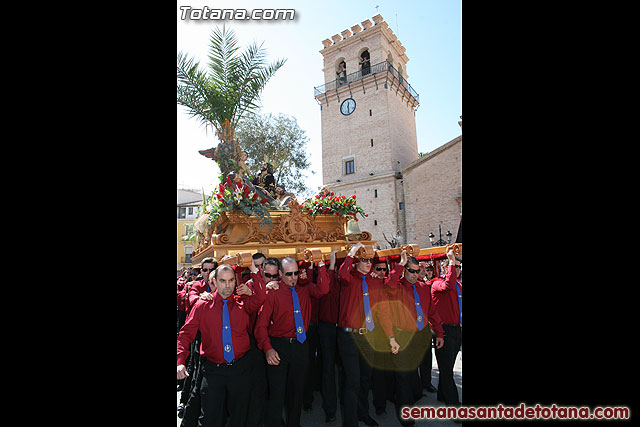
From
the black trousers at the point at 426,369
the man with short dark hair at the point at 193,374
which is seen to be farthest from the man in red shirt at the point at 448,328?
the man with short dark hair at the point at 193,374

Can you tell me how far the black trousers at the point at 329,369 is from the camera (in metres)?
4.43

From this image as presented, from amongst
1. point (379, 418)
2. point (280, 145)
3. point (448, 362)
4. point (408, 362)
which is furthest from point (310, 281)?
point (280, 145)

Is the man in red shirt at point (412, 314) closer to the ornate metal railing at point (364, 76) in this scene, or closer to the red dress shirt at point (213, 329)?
the red dress shirt at point (213, 329)

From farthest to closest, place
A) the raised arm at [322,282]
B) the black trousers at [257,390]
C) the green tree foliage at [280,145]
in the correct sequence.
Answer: the green tree foliage at [280,145]
the raised arm at [322,282]
the black trousers at [257,390]

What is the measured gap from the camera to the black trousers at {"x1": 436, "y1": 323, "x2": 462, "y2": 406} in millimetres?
4523

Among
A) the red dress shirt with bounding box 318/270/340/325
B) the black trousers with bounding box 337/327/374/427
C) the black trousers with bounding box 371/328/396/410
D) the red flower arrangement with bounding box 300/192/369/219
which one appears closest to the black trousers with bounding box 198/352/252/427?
the black trousers with bounding box 337/327/374/427

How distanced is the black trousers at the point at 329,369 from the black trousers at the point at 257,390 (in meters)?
0.99

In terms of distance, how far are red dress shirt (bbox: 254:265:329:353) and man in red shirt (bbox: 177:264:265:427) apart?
215mm

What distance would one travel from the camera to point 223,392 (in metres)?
3.23

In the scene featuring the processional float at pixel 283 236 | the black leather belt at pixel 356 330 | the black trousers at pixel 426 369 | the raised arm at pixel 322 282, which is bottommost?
the black trousers at pixel 426 369

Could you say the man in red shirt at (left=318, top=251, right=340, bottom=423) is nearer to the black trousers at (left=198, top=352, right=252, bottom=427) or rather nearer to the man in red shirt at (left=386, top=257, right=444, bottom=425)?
the man in red shirt at (left=386, top=257, right=444, bottom=425)
